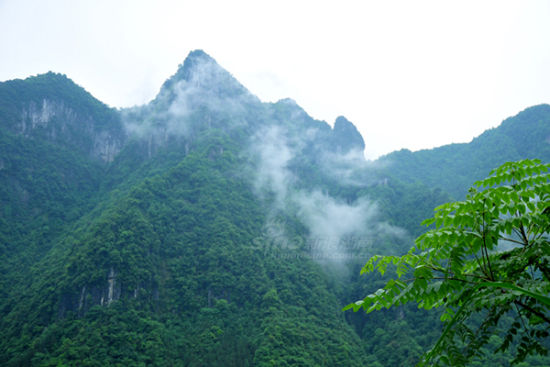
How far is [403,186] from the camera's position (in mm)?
120000

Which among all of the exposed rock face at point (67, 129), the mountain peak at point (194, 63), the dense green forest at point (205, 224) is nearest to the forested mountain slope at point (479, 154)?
the dense green forest at point (205, 224)

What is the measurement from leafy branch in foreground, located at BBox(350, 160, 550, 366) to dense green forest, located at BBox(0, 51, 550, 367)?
86.1 feet

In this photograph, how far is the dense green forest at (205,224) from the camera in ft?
187

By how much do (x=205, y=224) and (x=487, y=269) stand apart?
9343 cm

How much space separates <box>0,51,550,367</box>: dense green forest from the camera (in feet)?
187

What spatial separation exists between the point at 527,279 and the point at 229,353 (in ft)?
194

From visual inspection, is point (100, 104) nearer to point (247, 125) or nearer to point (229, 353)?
point (247, 125)

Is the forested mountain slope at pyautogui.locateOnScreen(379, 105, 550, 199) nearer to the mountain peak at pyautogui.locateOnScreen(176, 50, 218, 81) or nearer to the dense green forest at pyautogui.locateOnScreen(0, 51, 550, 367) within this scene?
the dense green forest at pyautogui.locateOnScreen(0, 51, 550, 367)

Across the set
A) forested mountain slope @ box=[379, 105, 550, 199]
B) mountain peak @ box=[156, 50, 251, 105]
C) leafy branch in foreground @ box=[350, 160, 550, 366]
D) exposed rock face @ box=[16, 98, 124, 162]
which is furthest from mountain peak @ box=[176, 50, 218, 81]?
leafy branch in foreground @ box=[350, 160, 550, 366]

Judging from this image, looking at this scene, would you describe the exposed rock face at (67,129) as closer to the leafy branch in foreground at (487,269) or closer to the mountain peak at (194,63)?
the mountain peak at (194,63)

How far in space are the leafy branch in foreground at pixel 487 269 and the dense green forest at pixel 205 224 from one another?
2624 centimetres

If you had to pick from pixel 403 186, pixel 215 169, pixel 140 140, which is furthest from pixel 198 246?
pixel 403 186

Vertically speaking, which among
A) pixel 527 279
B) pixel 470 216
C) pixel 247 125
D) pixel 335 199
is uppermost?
pixel 247 125

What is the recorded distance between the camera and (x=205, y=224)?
93.1 m
